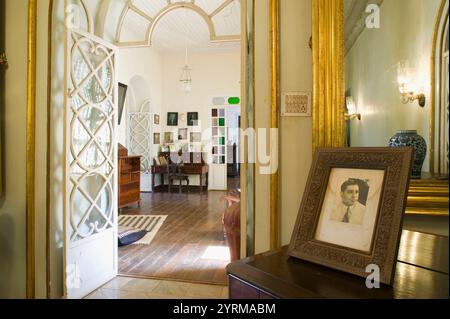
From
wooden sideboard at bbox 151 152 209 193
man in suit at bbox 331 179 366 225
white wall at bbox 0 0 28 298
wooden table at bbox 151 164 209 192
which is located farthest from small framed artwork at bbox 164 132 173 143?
man in suit at bbox 331 179 366 225

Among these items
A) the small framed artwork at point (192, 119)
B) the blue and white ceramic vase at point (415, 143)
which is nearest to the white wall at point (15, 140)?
the blue and white ceramic vase at point (415, 143)

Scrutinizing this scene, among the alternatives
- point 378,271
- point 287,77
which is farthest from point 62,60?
point 378,271

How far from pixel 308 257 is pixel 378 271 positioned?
0.20 m

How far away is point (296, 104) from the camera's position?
1.62 meters

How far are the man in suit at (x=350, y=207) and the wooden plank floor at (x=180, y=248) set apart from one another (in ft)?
6.86

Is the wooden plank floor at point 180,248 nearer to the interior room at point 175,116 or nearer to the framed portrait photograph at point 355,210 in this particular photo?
the interior room at point 175,116

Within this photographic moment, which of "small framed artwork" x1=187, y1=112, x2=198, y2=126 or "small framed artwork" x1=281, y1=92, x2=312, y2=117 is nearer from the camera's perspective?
"small framed artwork" x1=281, y1=92, x2=312, y2=117

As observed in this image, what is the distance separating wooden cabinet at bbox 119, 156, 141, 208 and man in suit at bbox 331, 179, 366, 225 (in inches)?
206

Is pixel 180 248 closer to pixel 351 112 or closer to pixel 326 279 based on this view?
pixel 351 112

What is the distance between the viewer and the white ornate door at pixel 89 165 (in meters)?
2.26

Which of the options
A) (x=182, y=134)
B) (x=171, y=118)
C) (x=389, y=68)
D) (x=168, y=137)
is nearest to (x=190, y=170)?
(x=182, y=134)

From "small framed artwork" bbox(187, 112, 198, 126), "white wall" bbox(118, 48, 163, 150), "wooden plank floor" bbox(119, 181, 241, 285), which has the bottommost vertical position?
"wooden plank floor" bbox(119, 181, 241, 285)

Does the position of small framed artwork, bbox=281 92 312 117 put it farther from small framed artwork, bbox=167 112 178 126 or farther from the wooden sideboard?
small framed artwork, bbox=167 112 178 126

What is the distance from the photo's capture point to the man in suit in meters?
0.87
